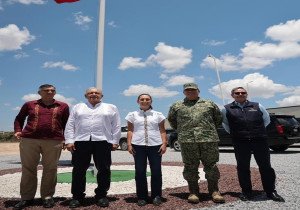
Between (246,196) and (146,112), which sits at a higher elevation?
(146,112)

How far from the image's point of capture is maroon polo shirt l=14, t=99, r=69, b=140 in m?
5.99

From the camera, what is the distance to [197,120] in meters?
6.00

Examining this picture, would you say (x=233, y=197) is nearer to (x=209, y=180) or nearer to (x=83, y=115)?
(x=209, y=180)

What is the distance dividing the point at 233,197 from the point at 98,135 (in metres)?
2.36

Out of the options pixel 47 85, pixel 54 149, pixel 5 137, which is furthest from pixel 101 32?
pixel 5 137

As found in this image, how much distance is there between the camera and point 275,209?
5488 mm

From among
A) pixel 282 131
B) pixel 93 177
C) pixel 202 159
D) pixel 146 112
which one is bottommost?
pixel 93 177

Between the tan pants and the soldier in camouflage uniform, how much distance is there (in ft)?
6.35

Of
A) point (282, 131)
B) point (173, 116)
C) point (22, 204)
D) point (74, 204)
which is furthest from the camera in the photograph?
point (282, 131)

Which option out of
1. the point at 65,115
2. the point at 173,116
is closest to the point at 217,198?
the point at 173,116

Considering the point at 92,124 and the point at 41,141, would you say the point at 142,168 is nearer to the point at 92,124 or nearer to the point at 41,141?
the point at 92,124

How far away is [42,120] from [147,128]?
1.58 meters

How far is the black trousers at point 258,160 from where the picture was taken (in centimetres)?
623

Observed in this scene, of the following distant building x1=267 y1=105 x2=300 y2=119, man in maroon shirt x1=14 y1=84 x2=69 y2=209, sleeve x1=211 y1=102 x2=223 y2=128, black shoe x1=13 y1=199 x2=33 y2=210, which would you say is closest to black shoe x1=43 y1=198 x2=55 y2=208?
man in maroon shirt x1=14 y1=84 x2=69 y2=209
